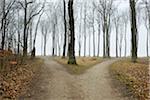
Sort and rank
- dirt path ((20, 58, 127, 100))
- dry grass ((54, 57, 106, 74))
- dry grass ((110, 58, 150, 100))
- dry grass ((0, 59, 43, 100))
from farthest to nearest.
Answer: dry grass ((54, 57, 106, 74))
dry grass ((110, 58, 150, 100))
dry grass ((0, 59, 43, 100))
dirt path ((20, 58, 127, 100))

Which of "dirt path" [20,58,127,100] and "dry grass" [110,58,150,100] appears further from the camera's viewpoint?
"dry grass" [110,58,150,100]

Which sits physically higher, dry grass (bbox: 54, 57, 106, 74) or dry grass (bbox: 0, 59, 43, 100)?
dry grass (bbox: 54, 57, 106, 74)

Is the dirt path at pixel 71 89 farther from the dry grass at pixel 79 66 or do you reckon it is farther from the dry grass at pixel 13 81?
the dry grass at pixel 79 66

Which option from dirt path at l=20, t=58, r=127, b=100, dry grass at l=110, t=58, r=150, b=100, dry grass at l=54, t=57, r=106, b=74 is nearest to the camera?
dirt path at l=20, t=58, r=127, b=100

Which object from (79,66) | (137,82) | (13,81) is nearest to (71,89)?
(13,81)

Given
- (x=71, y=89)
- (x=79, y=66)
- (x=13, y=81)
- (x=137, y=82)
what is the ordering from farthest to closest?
(x=79, y=66) → (x=137, y=82) → (x=13, y=81) → (x=71, y=89)

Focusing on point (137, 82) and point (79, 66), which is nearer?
point (137, 82)

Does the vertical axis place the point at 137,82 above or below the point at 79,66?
below

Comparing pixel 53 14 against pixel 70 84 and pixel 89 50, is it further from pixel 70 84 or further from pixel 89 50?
pixel 70 84

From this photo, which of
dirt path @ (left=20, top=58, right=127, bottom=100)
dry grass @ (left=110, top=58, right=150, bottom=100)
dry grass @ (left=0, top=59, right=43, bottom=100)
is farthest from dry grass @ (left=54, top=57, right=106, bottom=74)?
dry grass @ (left=110, top=58, right=150, bottom=100)

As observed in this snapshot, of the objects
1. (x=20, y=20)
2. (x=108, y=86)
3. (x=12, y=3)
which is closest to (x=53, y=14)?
(x=20, y=20)

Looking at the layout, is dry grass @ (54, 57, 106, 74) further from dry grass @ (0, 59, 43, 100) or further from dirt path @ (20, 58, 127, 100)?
dry grass @ (0, 59, 43, 100)

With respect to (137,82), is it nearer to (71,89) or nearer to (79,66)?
(71,89)

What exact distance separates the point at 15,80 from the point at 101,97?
Result: 559 cm
